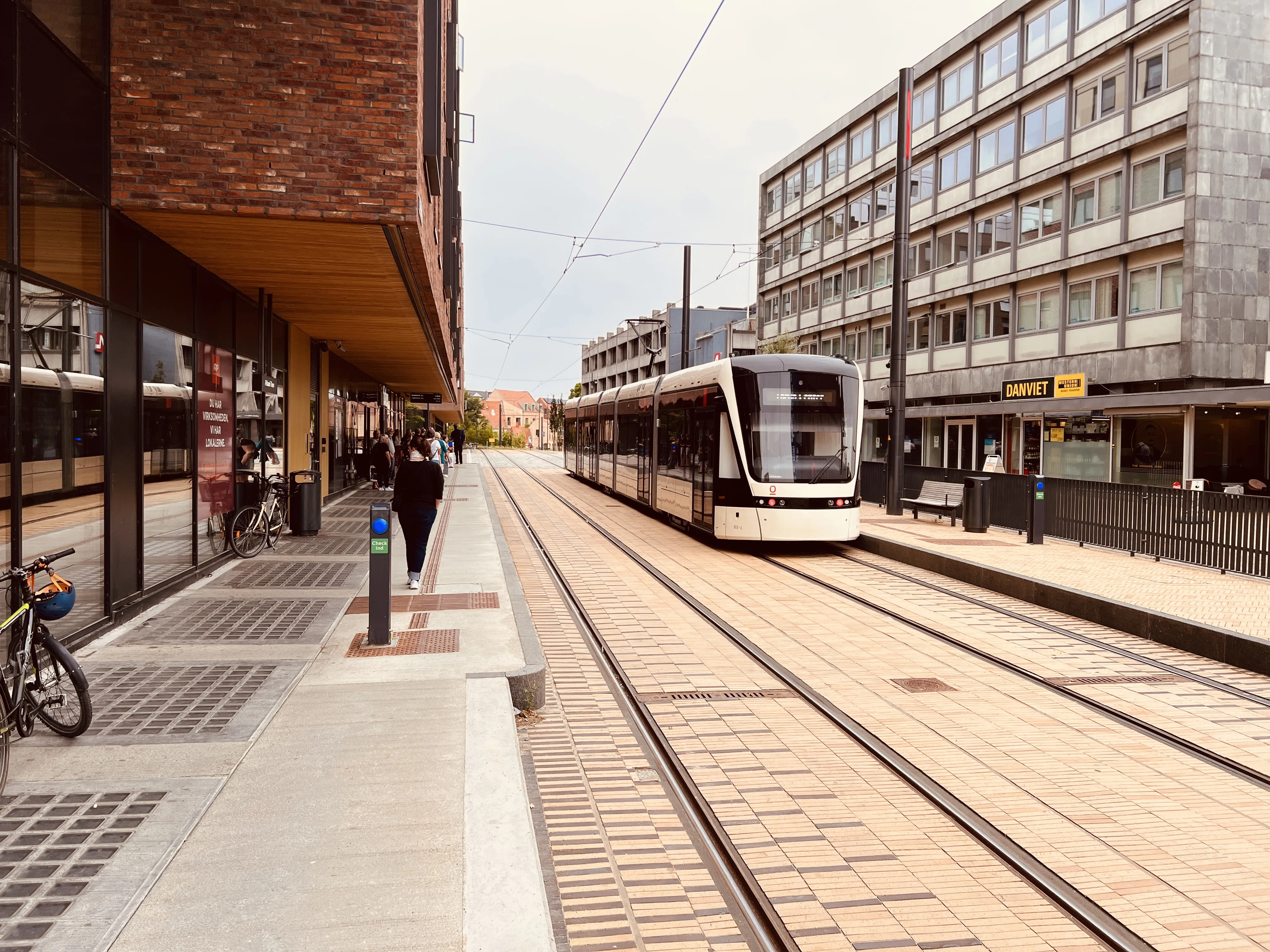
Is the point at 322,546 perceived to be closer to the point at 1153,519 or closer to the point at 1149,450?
the point at 1153,519

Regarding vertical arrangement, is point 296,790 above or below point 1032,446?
below

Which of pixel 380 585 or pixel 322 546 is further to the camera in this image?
pixel 322 546

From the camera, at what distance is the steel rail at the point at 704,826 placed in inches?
148

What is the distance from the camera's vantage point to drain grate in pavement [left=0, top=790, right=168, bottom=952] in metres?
3.44

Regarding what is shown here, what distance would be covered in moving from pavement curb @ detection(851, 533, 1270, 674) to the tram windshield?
180 centimetres

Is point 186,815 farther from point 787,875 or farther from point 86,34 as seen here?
point 86,34

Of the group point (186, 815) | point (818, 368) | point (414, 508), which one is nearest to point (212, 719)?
point (186, 815)

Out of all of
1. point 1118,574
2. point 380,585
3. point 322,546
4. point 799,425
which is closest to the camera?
point 380,585

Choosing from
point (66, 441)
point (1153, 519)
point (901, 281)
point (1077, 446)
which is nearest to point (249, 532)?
point (66, 441)

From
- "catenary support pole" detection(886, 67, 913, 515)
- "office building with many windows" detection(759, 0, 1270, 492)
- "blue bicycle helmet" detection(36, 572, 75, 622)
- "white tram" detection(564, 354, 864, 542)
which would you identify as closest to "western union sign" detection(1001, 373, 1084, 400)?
"office building with many windows" detection(759, 0, 1270, 492)

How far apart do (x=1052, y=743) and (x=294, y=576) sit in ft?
28.0

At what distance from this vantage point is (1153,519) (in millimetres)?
14148

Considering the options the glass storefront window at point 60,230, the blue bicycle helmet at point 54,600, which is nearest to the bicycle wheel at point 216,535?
the glass storefront window at point 60,230

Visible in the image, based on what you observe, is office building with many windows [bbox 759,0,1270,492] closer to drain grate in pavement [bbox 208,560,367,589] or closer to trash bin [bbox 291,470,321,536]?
trash bin [bbox 291,470,321,536]
